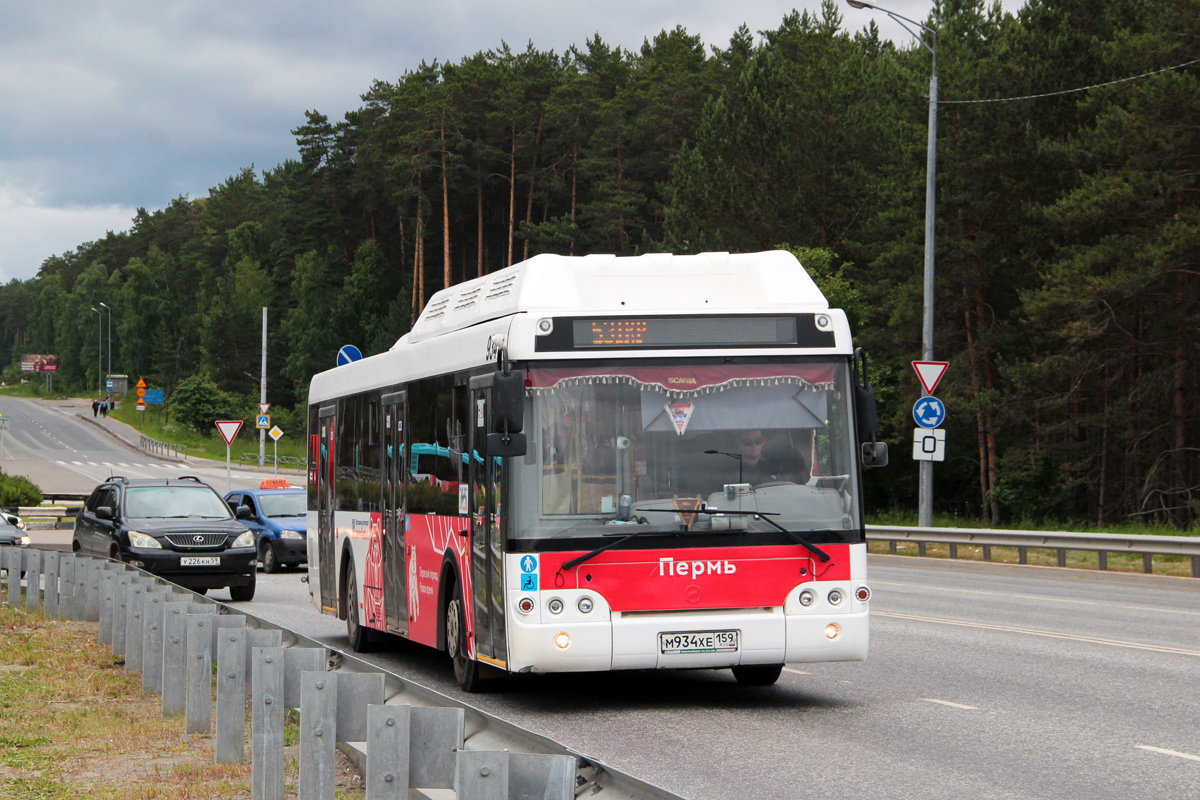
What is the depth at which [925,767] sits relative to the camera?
26.9 feet

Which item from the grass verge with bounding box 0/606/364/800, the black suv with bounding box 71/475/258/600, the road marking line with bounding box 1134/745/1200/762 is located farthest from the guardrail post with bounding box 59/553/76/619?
the road marking line with bounding box 1134/745/1200/762

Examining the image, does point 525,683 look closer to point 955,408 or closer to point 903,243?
point 955,408

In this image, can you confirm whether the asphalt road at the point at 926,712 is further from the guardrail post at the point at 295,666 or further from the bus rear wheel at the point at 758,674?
the guardrail post at the point at 295,666

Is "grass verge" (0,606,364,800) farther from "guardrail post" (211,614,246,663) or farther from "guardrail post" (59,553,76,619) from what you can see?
"guardrail post" (59,553,76,619)

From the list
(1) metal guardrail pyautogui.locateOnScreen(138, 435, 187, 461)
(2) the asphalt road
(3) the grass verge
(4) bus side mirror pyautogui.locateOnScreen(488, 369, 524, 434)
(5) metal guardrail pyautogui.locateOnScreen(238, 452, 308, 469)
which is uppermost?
(1) metal guardrail pyautogui.locateOnScreen(138, 435, 187, 461)

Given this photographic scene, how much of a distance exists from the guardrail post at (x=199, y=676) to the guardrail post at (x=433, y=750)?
413 cm

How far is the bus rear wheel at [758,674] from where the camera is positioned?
1155cm

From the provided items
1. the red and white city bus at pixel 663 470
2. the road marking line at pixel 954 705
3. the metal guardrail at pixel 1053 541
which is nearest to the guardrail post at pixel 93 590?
the red and white city bus at pixel 663 470

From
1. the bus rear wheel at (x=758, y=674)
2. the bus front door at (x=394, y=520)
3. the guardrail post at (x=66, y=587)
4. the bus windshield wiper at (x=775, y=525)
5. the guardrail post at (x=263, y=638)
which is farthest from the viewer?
the guardrail post at (x=66, y=587)

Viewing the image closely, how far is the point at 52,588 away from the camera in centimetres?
1864

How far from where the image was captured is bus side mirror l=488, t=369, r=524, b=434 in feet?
32.2

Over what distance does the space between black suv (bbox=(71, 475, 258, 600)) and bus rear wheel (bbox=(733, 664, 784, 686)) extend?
11.9 m

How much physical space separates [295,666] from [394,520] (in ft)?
20.1

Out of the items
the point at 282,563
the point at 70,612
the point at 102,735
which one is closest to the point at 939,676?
the point at 102,735
